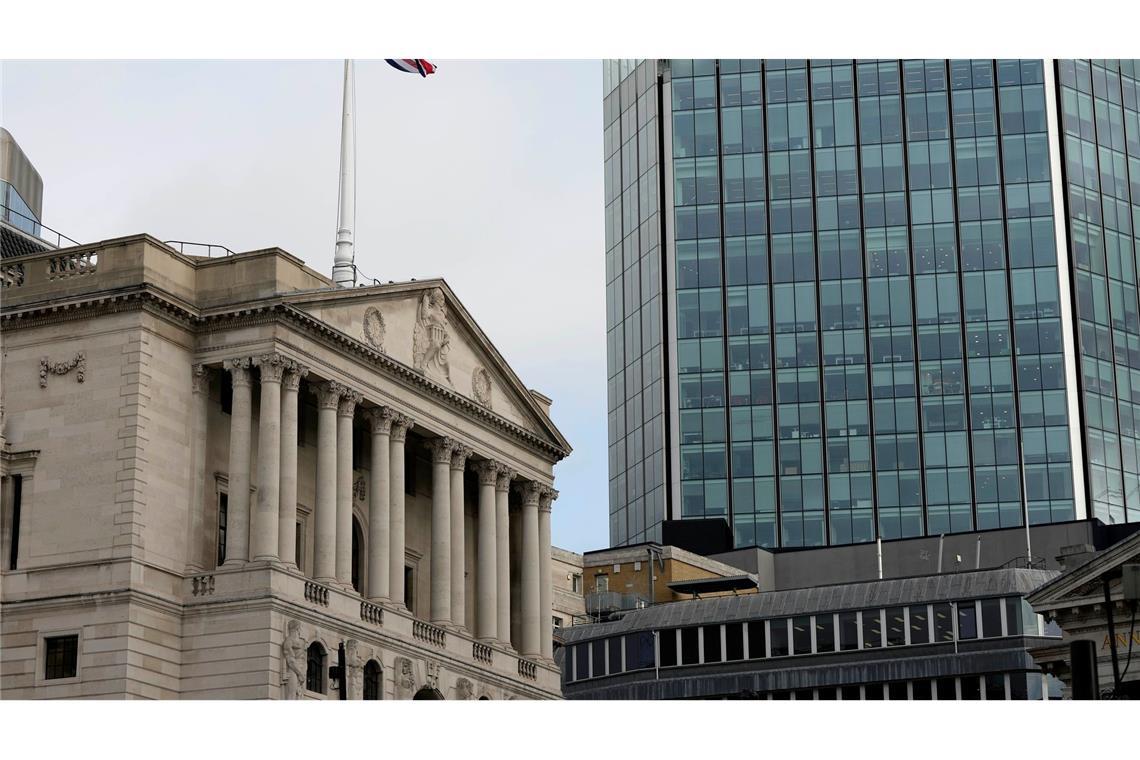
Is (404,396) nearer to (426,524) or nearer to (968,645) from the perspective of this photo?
(426,524)

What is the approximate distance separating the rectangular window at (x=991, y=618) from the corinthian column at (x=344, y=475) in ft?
115

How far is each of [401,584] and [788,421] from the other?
7160cm

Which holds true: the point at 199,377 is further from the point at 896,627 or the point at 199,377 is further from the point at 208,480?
the point at 896,627

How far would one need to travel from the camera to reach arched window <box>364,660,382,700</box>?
81.4 meters

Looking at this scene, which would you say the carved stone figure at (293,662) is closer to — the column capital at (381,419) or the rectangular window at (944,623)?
the column capital at (381,419)

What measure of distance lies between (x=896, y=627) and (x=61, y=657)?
150ft

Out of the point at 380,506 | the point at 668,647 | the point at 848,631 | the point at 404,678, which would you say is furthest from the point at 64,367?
the point at 848,631

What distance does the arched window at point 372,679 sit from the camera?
81438mm

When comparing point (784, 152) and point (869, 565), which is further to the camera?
point (784, 152)

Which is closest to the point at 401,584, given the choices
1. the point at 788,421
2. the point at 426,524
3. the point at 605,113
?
the point at 426,524

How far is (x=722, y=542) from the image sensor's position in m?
148

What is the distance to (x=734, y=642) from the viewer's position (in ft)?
359

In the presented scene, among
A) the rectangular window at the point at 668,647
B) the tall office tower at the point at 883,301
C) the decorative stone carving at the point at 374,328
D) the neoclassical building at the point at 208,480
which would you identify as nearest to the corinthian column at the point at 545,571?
the neoclassical building at the point at 208,480

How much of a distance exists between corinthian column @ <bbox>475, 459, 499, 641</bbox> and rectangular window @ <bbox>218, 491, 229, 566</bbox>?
15992 mm
